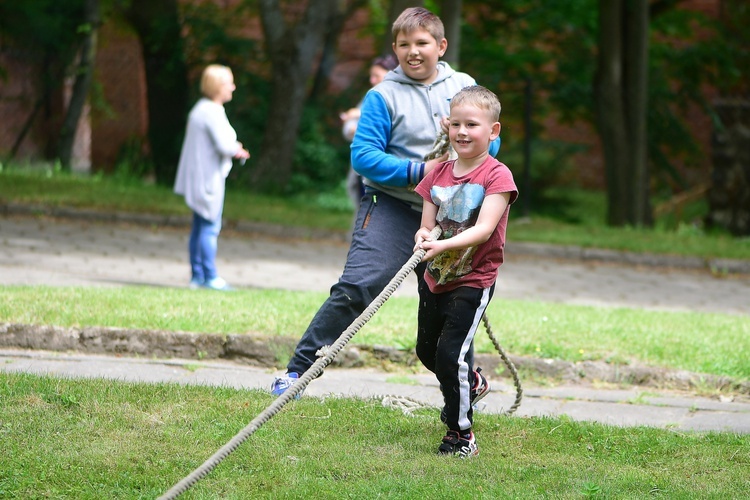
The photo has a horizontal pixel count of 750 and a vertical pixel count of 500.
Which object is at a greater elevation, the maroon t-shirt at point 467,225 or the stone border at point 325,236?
the maroon t-shirt at point 467,225

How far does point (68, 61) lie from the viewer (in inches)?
684

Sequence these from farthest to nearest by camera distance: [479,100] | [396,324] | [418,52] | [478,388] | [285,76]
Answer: [285,76]
[396,324]
[418,52]
[478,388]
[479,100]

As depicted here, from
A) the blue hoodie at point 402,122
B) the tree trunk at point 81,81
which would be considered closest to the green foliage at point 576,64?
the tree trunk at point 81,81

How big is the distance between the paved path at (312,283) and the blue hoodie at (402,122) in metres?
1.30

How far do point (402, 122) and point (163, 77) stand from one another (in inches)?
503

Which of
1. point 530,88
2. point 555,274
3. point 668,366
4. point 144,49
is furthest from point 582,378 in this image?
point 144,49

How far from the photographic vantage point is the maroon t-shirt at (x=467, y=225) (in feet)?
14.3

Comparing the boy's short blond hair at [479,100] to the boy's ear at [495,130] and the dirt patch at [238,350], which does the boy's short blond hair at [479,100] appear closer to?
the boy's ear at [495,130]

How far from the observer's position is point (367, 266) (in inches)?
198

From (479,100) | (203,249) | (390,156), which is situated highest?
(479,100)

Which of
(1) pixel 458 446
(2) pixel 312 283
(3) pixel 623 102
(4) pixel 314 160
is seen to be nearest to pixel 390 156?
(1) pixel 458 446

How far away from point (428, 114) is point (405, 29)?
41cm

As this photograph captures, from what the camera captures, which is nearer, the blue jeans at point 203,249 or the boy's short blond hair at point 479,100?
the boy's short blond hair at point 479,100

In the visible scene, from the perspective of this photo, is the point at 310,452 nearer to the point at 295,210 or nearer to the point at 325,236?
the point at 325,236
